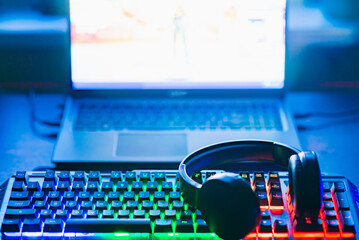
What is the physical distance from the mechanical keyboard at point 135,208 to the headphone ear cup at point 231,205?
55mm

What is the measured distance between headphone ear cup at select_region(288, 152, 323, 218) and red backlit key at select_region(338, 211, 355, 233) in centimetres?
5

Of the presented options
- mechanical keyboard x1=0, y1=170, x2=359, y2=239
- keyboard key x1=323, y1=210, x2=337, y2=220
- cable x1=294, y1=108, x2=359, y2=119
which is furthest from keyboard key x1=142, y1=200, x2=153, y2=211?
cable x1=294, y1=108, x2=359, y2=119

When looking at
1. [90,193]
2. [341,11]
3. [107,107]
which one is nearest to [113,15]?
[107,107]

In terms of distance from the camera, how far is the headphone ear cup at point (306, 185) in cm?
60

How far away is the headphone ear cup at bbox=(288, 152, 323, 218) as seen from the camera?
0.60m

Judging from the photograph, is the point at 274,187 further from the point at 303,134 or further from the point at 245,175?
the point at 303,134

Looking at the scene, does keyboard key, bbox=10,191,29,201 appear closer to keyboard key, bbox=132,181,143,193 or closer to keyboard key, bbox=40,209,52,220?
keyboard key, bbox=40,209,52,220

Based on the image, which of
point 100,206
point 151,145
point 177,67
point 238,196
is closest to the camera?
point 238,196

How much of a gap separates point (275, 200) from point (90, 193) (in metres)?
0.27

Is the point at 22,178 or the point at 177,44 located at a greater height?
the point at 177,44

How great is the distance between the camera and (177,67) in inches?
38.3

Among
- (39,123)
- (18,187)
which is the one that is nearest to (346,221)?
(18,187)

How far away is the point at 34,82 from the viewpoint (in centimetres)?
113

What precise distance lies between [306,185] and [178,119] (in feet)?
1.27
